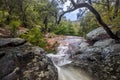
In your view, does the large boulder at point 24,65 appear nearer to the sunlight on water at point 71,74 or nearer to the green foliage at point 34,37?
the sunlight on water at point 71,74

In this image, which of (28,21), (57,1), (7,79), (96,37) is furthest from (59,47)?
(7,79)

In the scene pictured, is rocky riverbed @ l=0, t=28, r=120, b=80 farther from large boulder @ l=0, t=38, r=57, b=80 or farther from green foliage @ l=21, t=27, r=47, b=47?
green foliage @ l=21, t=27, r=47, b=47

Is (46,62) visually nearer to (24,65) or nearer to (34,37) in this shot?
(24,65)

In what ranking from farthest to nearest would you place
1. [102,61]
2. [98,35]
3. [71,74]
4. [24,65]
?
[98,35] < [102,61] < [71,74] < [24,65]

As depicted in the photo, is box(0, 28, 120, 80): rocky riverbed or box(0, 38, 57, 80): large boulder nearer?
box(0, 38, 57, 80): large boulder

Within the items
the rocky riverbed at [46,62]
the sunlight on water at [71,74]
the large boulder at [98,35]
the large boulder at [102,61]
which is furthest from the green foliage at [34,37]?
the sunlight on water at [71,74]

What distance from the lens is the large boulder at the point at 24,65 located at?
7418 mm

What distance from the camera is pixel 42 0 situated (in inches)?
969

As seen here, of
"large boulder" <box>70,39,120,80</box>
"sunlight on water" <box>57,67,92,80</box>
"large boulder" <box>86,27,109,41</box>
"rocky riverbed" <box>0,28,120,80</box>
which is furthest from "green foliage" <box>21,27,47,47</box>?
"sunlight on water" <box>57,67,92,80</box>

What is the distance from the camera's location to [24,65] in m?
7.91

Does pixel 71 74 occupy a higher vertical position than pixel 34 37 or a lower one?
lower

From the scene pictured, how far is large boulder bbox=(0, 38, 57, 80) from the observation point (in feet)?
24.3

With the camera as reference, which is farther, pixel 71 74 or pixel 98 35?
pixel 98 35

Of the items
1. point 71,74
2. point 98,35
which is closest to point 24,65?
point 71,74
